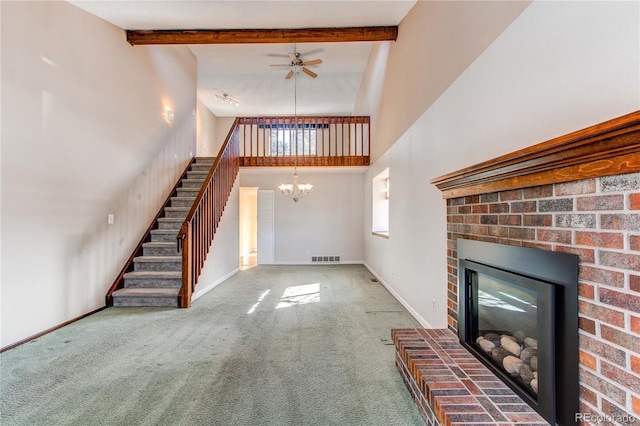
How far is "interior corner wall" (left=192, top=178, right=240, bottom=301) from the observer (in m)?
4.79

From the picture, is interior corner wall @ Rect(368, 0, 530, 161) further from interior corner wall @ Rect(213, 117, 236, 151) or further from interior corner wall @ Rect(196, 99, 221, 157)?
interior corner wall @ Rect(213, 117, 236, 151)

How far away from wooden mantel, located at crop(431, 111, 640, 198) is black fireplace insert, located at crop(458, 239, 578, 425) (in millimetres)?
350

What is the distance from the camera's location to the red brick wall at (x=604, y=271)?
1.01m

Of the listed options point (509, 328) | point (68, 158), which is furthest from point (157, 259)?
point (509, 328)

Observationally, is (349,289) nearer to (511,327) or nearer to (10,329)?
(511,327)

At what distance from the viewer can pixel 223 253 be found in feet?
18.6

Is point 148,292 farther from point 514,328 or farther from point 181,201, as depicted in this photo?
point 514,328

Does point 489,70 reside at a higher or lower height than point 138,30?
lower

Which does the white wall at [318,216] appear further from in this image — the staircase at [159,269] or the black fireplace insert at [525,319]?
the black fireplace insert at [525,319]

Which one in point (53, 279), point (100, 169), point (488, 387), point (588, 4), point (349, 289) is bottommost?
point (349, 289)

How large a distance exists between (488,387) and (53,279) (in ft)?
13.5

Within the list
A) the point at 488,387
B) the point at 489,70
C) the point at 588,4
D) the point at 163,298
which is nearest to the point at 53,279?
the point at 163,298

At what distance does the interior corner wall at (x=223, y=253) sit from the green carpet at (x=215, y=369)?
95 cm

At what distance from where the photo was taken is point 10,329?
273 cm
